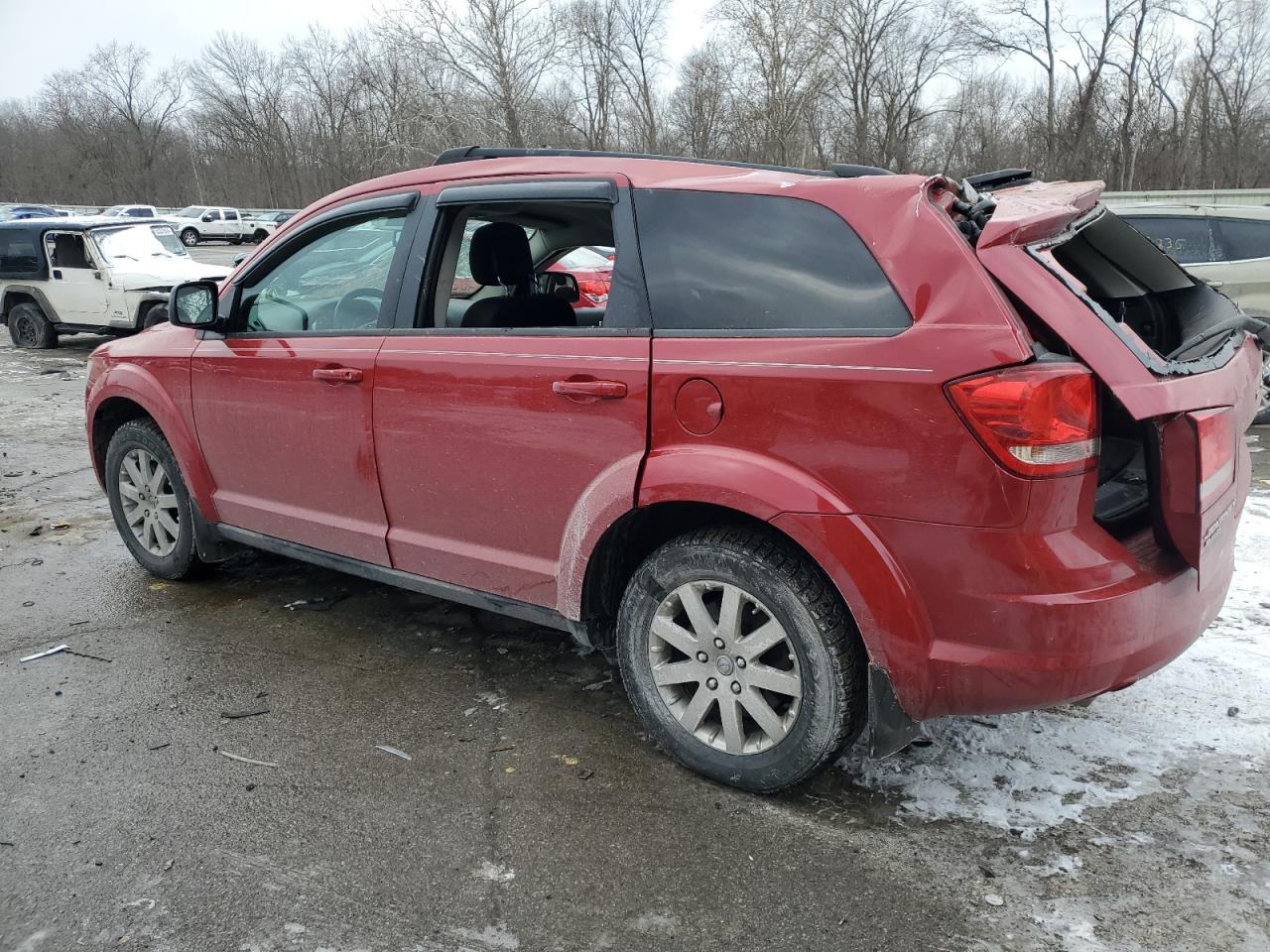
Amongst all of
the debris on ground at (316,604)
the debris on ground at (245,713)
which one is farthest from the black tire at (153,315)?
the debris on ground at (245,713)

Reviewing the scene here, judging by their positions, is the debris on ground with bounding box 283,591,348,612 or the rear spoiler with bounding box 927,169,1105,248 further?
the debris on ground with bounding box 283,591,348,612

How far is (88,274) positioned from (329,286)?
1197 cm

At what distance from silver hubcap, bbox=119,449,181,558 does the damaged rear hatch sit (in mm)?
3810

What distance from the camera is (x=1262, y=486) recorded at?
599cm

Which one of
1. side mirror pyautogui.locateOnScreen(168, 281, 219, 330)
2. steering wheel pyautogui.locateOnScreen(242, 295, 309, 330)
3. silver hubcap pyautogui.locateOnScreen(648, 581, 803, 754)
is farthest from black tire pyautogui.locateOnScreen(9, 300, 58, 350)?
silver hubcap pyautogui.locateOnScreen(648, 581, 803, 754)

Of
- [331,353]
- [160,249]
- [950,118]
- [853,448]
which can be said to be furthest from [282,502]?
[950,118]

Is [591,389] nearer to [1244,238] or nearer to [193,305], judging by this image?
[193,305]

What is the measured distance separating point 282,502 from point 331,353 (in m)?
0.75

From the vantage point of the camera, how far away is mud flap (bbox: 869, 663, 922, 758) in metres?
2.60

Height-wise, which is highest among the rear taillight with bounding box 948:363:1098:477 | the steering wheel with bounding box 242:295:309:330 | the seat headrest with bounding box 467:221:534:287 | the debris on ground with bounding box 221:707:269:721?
the seat headrest with bounding box 467:221:534:287

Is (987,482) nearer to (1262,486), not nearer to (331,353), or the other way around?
(331,353)

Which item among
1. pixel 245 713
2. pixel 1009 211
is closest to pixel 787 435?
pixel 1009 211

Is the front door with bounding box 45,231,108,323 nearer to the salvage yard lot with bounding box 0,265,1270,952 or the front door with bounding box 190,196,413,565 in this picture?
the front door with bounding box 190,196,413,565

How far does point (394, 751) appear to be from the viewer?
320cm
